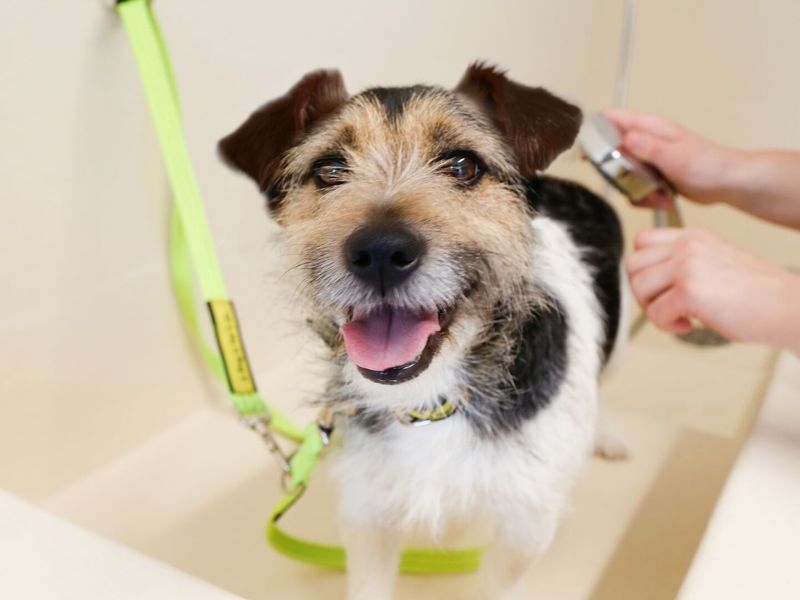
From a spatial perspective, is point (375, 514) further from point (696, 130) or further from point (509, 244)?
point (696, 130)

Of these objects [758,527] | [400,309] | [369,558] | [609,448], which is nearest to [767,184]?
[609,448]

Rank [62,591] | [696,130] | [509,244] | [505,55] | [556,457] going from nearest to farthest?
1. [62,591]
2. [509,244]
3. [556,457]
4. [505,55]
5. [696,130]

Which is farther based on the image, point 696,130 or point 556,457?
point 696,130

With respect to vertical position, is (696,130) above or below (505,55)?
below

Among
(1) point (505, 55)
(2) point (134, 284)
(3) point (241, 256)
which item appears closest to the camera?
(2) point (134, 284)

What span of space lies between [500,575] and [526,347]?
0.41m

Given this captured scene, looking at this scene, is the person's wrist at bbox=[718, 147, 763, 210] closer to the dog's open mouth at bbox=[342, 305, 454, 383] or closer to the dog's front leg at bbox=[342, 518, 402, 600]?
the dog's open mouth at bbox=[342, 305, 454, 383]

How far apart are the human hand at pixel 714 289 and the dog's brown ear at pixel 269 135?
0.61 metres

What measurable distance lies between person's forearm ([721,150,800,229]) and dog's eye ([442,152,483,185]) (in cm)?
75

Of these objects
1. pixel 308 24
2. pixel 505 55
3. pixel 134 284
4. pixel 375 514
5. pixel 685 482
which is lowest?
pixel 685 482

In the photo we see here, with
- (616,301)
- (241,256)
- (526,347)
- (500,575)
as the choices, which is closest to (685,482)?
(616,301)

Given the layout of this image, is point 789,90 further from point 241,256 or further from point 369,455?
point 369,455

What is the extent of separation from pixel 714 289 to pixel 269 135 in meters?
0.74

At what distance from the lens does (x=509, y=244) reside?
3.54 ft
